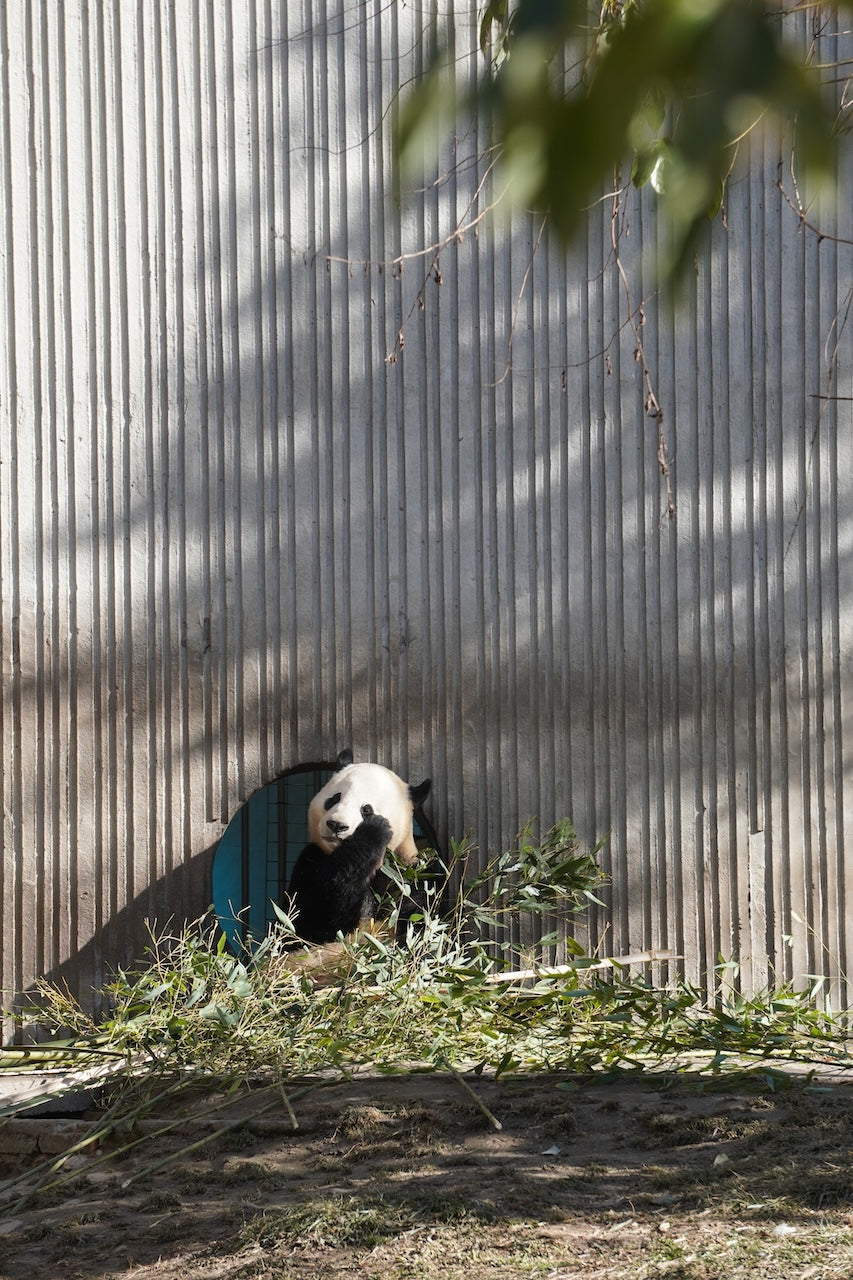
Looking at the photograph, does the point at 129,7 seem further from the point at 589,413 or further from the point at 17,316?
the point at 589,413

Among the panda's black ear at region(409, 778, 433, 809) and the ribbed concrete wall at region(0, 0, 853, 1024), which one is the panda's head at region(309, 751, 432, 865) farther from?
the ribbed concrete wall at region(0, 0, 853, 1024)

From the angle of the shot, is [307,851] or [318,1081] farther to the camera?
[307,851]

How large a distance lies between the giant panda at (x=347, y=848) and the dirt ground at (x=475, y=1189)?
973 millimetres

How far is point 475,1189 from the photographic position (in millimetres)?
2510

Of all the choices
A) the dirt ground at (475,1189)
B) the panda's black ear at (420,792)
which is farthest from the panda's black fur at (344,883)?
the dirt ground at (475,1189)

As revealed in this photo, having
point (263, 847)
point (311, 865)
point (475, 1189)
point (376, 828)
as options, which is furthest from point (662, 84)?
point (263, 847)

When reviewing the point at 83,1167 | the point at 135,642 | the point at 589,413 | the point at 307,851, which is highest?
the point at 589,413

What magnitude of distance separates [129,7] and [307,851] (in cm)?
340

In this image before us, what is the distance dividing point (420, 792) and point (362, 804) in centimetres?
29

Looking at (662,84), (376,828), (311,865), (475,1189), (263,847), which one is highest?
(662,84)

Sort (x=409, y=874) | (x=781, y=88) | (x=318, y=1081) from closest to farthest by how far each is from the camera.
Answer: (x=781, y=88) → (x=318, y=1081) → (x=409, y=874)

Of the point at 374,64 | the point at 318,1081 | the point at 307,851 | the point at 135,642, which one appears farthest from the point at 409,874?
the point at 374,64

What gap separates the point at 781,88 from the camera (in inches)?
28.0

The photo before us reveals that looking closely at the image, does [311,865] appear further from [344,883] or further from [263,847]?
[263,847]
